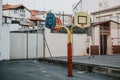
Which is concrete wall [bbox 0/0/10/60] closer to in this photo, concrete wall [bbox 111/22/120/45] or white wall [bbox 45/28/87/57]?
white wall [bbox 45/28/87/57]

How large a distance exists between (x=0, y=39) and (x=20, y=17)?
166ft

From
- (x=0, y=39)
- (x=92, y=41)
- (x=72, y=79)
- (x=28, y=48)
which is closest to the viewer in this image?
(x=72, y=79)

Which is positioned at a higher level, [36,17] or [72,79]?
[36,17]

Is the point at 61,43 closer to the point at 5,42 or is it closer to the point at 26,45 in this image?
the point at 26,45

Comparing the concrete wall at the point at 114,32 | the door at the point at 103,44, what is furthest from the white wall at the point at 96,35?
the concrete wall at the point at 114,32

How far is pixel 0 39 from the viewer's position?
24531 millimetres

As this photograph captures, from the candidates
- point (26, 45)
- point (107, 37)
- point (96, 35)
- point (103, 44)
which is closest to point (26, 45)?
point (26, 45)

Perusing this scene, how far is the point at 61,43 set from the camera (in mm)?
30984

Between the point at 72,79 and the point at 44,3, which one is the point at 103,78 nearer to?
the point at 72,79

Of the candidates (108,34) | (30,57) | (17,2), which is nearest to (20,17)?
(17,2)

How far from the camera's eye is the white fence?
2741cm

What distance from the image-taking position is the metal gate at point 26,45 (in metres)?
27.4

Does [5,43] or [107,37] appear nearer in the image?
[5,43]

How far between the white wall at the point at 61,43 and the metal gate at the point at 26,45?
0.83 metres
